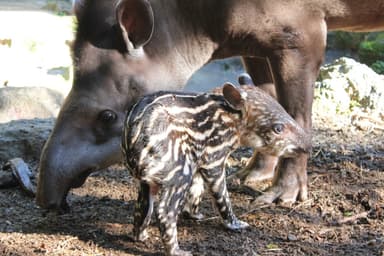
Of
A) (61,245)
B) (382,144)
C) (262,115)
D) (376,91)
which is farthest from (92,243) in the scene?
(376,91)

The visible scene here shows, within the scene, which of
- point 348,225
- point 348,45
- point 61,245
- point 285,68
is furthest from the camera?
point 348,45

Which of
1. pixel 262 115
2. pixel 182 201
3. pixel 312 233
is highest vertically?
pixel 262 115

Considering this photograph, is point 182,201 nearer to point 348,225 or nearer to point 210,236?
point 210,236

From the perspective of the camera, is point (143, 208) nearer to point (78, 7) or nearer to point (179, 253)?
point (179, 253)

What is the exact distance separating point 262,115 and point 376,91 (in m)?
3.25

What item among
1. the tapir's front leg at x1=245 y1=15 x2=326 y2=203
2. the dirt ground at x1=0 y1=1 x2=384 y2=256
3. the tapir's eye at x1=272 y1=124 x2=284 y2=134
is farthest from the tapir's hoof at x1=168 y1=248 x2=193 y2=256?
the tapir's front leg at x1=245 y1=15 x2=326 y2=203

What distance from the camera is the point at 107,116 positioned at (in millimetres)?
3951

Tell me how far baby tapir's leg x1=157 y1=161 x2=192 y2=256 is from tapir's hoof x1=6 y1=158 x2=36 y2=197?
147 cm

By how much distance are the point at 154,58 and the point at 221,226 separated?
1222 millimetres

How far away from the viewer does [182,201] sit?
10.0 feet

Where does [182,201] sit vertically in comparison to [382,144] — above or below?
above

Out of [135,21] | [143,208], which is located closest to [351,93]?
[135,21]

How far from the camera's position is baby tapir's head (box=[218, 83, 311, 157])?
3.35 m

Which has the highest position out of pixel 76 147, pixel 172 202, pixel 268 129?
pixel 268 129
